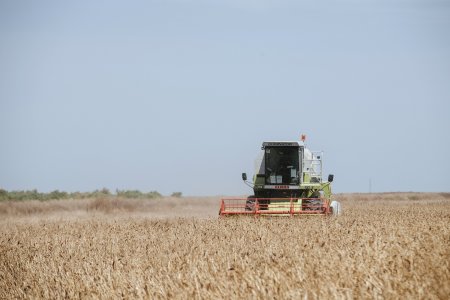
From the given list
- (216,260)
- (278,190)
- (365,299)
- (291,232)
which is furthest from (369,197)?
(365,299)

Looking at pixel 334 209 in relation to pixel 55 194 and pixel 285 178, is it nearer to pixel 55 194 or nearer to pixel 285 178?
pixel 285 178

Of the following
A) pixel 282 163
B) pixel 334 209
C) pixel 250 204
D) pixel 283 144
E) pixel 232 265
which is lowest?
pixel 232 265

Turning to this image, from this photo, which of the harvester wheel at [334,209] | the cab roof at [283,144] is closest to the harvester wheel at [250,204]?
the cab roof at [283,144]

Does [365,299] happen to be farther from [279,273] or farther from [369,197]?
[369,197]

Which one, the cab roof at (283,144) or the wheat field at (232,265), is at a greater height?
the cab roof at (283,144)

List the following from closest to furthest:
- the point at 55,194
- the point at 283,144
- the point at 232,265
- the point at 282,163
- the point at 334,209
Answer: the point at 232,265, the point at 334,209, the point at 283,144, the point at 282,163, the point at 55,194

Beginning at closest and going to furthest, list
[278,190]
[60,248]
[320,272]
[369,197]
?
[320,272] < [60,248] < [278,190] < [369,197]

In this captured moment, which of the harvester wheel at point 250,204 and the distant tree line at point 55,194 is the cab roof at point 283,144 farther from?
the distant tree line at point 55,194

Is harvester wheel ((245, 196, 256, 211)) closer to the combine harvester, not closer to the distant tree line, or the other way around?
the combine harvester

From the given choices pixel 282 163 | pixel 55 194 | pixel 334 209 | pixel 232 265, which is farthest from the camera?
pixel 55 194

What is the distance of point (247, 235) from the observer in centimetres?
1392

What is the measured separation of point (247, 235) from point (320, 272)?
647 centimetres

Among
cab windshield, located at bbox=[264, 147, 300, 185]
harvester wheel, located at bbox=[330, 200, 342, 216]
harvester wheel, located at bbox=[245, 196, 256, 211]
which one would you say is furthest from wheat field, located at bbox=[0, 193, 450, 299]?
cab windshield, located at bbox=[264, 147, 300, 185]

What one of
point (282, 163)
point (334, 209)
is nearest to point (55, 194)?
point (282, 163)
